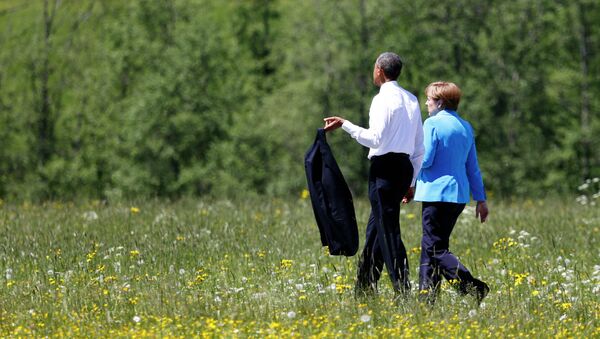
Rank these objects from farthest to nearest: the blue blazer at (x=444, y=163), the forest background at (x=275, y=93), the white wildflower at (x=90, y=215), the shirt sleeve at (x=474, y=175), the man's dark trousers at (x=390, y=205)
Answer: the forest background at (x=275, y=93) → the white wildflower at (x=90, y=215) → the shirt sleeve at (x=474, y=175) → the blue blazer at (x=444, y=163) → the man's dark trousers at (x=390, y=205)

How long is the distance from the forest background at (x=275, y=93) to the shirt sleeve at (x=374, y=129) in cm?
3510

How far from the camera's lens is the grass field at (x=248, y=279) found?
6270 millimetres

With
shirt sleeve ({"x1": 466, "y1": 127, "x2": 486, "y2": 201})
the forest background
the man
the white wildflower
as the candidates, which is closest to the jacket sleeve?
the man

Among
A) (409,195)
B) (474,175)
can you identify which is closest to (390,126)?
(409,195)

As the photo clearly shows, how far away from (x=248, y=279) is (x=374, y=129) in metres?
1.90

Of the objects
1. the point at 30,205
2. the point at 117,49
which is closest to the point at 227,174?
the point at 117,49

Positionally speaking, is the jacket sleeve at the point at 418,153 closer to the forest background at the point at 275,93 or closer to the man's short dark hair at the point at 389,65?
the man's short dark hair at the point at 389,65

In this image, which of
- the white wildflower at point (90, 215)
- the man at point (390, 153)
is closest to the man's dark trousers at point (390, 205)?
the man at point (390, 153)

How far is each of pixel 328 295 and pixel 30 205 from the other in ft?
26.6

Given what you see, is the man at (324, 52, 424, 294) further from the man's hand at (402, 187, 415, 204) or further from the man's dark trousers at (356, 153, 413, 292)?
the man's hand at (402, 187, 415, 204)

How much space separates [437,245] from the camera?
7371 mm

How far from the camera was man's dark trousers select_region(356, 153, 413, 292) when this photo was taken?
720 cm

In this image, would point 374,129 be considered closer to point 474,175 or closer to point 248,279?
point 474,175

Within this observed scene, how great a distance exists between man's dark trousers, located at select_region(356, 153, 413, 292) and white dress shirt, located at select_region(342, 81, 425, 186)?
0.10 metres
